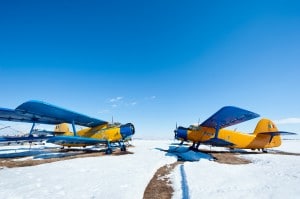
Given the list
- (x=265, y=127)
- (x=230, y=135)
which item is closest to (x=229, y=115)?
(x=230, y=135)

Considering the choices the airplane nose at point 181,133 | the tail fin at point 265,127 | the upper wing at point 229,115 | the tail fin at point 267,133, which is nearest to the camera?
the upper wing at point 229,115

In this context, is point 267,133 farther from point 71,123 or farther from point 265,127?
point 71,123

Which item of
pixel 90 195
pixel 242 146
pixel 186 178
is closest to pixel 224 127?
pixel 242 146

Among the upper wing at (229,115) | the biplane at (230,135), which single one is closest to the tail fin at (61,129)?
the biplane at (230,135)

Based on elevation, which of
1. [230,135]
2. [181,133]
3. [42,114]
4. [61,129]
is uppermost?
[42,114]

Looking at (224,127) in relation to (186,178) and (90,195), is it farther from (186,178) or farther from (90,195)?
(90,195)

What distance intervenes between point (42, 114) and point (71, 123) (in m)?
2.57

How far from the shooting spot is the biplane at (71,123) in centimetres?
1256

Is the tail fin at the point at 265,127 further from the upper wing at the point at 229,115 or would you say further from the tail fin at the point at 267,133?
the upper wing at the point at 229,115

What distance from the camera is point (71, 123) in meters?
15.8

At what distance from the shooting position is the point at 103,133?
1645 cm

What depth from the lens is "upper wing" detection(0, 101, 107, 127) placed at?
1152 cm

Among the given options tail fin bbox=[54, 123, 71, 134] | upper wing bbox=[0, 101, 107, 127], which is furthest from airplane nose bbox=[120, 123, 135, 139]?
tail fin bbox=[54, 123, 71, 134]

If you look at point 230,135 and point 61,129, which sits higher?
point 61,129
